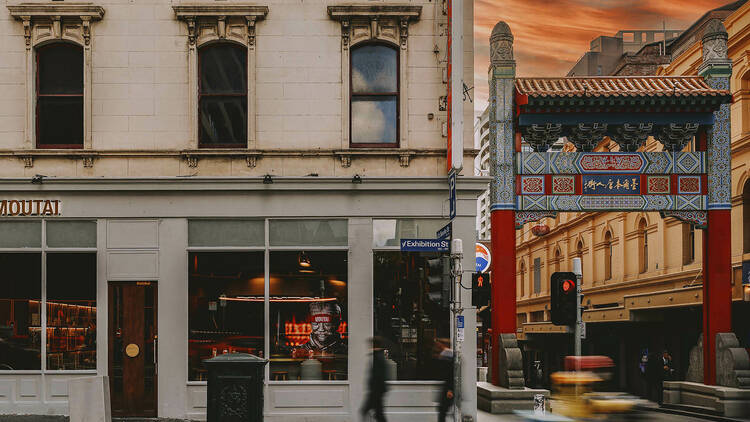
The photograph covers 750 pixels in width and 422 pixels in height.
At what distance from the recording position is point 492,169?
21.4 metres

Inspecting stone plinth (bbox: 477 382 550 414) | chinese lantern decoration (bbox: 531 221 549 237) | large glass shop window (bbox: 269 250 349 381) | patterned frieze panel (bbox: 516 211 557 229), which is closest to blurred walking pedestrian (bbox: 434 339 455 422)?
large glass shop window (bbox: 269 250 349 381)

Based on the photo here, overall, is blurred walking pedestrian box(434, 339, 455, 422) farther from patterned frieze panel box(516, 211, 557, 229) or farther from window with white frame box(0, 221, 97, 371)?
window with white frame box(0, 221, 97, 371)

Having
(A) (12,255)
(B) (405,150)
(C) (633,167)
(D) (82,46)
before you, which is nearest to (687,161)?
(C) (633,167)

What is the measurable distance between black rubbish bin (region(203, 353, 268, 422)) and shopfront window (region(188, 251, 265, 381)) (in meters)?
4.56

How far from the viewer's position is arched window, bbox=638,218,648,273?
3644 cm

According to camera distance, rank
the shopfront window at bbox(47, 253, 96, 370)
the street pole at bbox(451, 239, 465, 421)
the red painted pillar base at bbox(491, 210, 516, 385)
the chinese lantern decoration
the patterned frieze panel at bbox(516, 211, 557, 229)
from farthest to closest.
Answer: the chinese lantern decoration < the patterned frieze panel at bbox(516, 211, 557, 229) < the red painted pillar base at bbox(491, 210, 516, 385) < the shopfront window at bbox(47, 253, 96, 370) < the street pole at bbox(451, 239, 465, 421)

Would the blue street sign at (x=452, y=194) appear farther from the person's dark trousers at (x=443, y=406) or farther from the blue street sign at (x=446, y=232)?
the person's dark trousers at (x=443, y=406)

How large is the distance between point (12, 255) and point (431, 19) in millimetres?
9533

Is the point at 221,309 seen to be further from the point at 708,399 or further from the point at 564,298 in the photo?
the point at 708,399

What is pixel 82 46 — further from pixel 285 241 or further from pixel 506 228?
pixel 506 228

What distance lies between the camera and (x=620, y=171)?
830 inches

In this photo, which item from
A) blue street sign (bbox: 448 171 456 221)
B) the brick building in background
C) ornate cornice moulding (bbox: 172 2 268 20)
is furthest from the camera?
the brick building in background

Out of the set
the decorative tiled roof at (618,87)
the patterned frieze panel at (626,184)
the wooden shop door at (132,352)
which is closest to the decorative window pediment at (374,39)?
the decorative tiled roof at (618,87)

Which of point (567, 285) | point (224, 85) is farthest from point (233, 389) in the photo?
point (224, 85)
